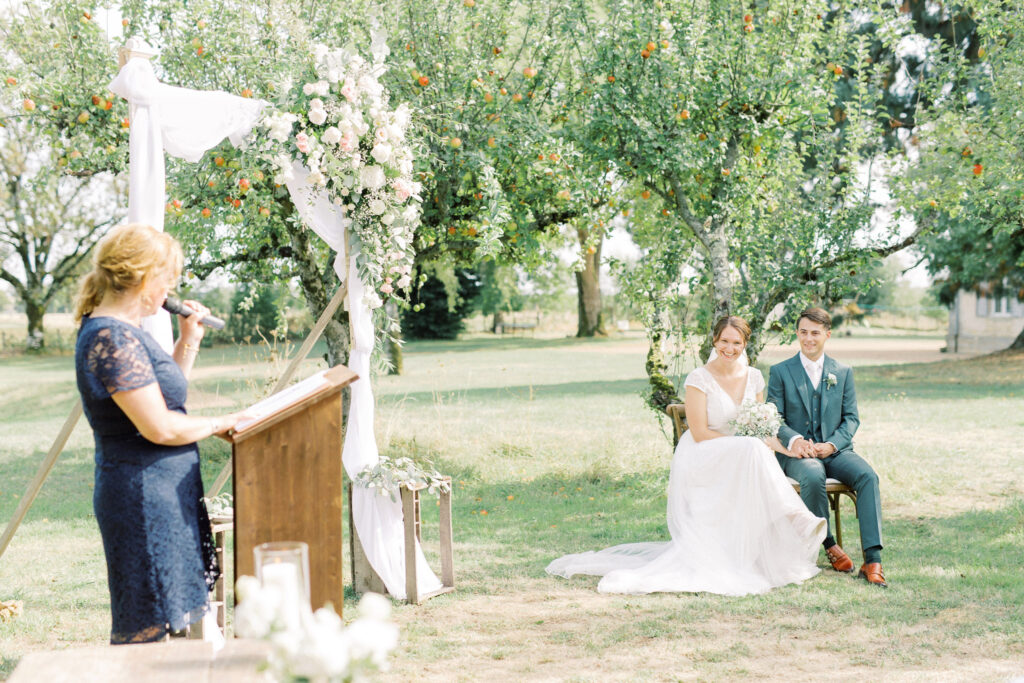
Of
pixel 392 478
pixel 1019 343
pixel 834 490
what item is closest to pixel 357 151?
pixel 392 478

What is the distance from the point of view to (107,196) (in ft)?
104

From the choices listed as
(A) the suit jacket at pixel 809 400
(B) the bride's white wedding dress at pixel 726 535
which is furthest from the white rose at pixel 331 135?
(A) the suit jacket at pixel 809 400

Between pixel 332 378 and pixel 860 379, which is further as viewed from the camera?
pixel 860 379

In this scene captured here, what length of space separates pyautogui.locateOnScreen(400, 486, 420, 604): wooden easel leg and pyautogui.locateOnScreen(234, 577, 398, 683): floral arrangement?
12.0 feet

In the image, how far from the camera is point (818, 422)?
638cm

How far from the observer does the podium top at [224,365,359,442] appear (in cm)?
327

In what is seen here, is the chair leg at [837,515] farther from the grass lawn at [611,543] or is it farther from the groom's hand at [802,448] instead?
the groom's hand at [802,448]

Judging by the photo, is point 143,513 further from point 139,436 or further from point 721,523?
point 721,523

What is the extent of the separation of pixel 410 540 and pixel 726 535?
2.12 m

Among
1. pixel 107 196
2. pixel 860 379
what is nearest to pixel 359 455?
pixel 860 379

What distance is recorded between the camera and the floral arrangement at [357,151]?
5.11 metres

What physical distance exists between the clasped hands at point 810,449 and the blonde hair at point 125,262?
4.52m

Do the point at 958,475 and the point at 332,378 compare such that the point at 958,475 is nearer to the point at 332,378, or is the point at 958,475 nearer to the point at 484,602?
the point at 484,602

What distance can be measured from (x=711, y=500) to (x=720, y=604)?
87 centimetres
